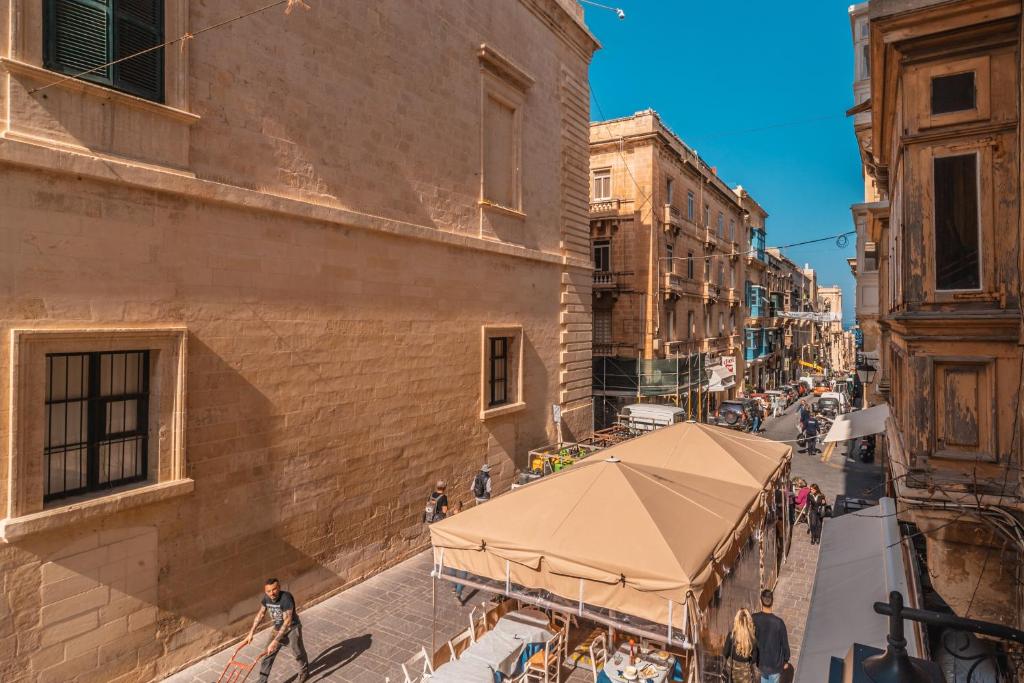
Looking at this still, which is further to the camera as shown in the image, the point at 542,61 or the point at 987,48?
the point at 542,61

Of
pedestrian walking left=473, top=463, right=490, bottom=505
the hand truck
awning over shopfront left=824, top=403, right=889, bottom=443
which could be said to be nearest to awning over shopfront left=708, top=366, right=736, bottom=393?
awning over shopfront left=824, top=403, right=889, bottom=443

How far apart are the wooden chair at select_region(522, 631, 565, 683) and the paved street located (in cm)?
49

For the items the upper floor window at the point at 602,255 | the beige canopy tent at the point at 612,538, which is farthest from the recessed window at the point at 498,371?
the upper floor window at the point at 602,255

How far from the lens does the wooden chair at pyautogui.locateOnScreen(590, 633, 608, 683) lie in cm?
663

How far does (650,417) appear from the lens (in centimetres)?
2041

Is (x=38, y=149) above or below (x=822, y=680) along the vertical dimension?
above

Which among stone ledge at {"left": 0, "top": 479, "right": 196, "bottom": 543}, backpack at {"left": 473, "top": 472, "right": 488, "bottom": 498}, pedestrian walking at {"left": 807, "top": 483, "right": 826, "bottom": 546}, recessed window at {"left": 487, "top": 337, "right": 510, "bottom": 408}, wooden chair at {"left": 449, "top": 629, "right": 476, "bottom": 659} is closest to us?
stone ledge at {"left": 0, "top": 479, "right": 196, "bottom": 543}

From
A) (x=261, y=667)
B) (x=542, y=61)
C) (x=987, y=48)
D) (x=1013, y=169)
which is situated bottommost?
(x=261, y=667)

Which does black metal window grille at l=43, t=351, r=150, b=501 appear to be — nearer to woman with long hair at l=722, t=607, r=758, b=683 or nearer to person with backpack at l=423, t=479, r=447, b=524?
person with backpack at l=423, t=479, r=447, b=524

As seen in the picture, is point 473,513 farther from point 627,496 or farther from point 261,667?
point 261,667

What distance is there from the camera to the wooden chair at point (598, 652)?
21.8 feet

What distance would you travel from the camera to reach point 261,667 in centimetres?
661

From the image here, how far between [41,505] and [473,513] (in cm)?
435

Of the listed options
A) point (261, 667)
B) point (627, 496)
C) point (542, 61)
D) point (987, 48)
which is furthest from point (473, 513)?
point (542, 61)
